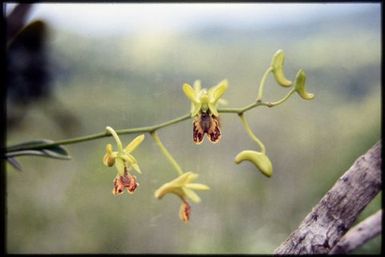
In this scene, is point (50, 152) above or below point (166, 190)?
above

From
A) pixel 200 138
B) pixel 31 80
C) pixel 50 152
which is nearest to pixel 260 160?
pixel 200 138

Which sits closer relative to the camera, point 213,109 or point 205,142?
point 213,109

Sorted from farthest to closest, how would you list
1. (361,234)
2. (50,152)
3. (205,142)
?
(205,142) → (50,152) → (361,234)

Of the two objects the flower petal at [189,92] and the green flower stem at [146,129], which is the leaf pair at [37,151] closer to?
the green flower stem at [146,129]

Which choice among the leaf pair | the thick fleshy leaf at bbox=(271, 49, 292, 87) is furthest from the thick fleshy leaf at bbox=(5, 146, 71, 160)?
the thick fleshy leaf at bbox=(271, 49, 292, 87)

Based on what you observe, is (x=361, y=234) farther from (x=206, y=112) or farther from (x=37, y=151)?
(x=37, y=151)

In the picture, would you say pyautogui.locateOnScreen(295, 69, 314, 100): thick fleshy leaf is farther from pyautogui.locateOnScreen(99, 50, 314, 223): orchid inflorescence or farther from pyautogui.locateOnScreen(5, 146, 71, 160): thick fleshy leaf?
pyautogui.locateOnScreen(5, 146, 71, 160): thick fleshy leaf

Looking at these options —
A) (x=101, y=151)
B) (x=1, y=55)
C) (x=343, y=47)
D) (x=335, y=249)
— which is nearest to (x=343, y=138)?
(x=343, y=47)
